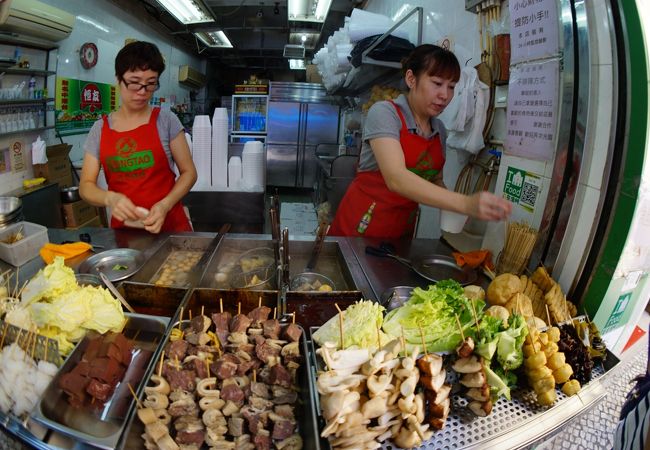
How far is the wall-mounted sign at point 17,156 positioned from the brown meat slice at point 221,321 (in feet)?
16.3

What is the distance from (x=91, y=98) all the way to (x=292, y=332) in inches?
269

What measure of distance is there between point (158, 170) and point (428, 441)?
2528 mm

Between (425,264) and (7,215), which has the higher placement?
(7,215)

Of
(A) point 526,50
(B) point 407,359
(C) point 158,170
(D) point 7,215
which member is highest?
(A) point 526,50

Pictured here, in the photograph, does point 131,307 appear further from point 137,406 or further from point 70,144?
point 70,144

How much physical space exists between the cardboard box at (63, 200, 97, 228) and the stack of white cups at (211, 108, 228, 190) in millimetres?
2408

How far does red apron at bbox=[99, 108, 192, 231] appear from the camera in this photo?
2598 mm

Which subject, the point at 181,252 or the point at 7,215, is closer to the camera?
the point at 7,215

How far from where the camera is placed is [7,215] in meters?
2.28

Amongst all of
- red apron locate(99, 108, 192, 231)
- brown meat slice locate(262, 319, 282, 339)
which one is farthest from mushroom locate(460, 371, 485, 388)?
red apron locate(99, 108, 192, 231)

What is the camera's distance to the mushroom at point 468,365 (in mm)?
1234

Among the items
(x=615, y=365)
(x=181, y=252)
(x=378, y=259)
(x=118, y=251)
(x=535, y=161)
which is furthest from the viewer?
(x=181, y=252)

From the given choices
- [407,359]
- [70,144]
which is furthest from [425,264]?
[70,144]

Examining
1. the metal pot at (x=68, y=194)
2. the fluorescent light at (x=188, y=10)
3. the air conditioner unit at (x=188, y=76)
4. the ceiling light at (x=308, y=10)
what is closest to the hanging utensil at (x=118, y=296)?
the metal pot at (x=68, y=194)
